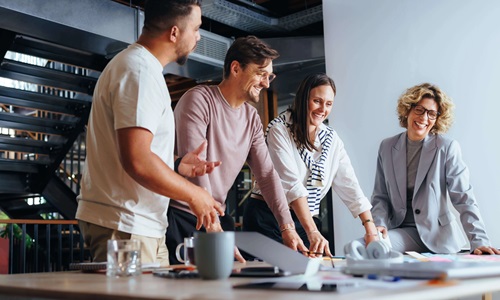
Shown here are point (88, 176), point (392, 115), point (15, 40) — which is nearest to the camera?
point (88, 176)

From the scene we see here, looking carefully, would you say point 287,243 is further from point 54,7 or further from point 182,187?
point 54,7

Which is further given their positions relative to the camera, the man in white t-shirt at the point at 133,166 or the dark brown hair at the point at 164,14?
the dark brown hair at the point at 164,14

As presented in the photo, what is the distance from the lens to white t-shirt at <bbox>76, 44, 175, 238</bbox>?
158 centimetres

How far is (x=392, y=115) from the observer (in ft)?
14.4

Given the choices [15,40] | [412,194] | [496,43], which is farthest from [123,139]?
[15,40]

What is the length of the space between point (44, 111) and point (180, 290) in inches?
243

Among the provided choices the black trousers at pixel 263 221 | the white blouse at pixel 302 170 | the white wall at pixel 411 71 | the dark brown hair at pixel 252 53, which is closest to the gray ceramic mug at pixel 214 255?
the dark brown hair at pixel 252 53

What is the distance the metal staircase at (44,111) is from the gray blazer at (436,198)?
3552 millimetres

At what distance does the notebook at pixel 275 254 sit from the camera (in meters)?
1.31

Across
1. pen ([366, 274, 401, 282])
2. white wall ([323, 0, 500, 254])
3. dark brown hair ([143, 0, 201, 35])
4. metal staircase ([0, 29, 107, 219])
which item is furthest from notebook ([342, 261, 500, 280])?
metal staircase ([0, 29, 107, 219])

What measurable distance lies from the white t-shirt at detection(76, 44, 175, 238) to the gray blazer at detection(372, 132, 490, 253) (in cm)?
169

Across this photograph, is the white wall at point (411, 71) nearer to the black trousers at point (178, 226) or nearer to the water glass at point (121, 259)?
the black trousers at point (178, 226)

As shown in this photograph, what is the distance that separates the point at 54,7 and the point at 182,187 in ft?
11.9

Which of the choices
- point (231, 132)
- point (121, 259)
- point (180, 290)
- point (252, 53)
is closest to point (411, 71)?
point (252, 53)
